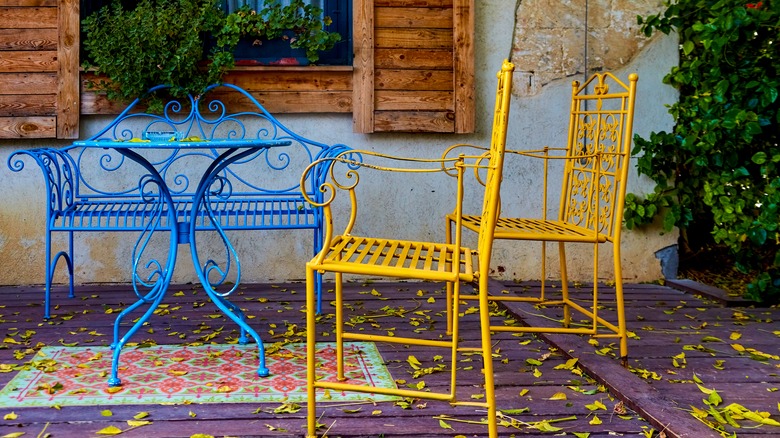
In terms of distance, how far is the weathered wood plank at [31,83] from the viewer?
434cm

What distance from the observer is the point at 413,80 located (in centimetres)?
453

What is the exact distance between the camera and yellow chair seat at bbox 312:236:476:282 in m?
2.19

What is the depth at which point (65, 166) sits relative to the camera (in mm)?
4055

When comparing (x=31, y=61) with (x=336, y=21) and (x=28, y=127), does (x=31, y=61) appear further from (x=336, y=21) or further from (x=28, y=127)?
(x=336, y=21)

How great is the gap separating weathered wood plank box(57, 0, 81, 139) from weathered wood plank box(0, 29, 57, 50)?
44 mm

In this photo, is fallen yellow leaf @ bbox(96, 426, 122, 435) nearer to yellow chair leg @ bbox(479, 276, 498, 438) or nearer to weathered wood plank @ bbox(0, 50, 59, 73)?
yellow chair leg @ bbox(479, 276, 498, 438)

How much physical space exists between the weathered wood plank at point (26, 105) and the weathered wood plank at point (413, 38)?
1.68 m

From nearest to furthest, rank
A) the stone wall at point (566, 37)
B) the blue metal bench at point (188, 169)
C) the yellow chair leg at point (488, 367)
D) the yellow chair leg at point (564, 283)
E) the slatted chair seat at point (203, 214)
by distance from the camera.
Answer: the yellow chair leg at point (488, 367) < the yellow chair leg at point (564, 283) < the slatted chair seat at point (203, 214) < the blue metal bench at point (188, 169) < the stone wall at point (566, 37)

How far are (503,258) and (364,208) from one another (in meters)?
0.81

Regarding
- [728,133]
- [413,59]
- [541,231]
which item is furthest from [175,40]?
[728,133]

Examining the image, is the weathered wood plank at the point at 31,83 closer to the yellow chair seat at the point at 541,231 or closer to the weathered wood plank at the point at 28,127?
the weathered wood plank at the point at 28,127

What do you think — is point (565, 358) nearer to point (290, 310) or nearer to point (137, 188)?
point (290, 310)

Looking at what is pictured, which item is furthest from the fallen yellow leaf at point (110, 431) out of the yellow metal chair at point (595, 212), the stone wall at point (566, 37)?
the stone wall at point (566, 37)

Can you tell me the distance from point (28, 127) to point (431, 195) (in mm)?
2075
